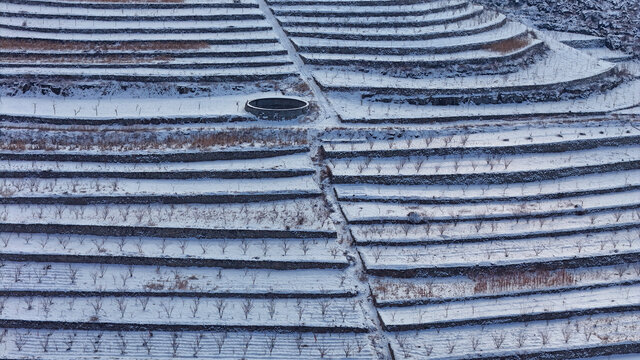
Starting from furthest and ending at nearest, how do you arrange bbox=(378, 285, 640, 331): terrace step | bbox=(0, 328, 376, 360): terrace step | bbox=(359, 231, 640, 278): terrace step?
bbox=(359, 231, 640, 278): terrace step
bbox=(378, 285, 640, 331): terrace step
bbox=(0, 328, 376, 360): terrace step

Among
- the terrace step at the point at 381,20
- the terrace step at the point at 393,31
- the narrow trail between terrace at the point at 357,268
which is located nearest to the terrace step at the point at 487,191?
the narrow trail between terrace at the point at 357,268

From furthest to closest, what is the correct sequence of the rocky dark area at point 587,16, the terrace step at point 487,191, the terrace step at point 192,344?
1. the rocky dark area at point 587,16
2. the terrace step at point 487,191
3. the terrace step at point 192,344

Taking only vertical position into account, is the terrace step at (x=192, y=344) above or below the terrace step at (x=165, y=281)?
below

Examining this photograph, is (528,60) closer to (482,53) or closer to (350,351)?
(482,53)

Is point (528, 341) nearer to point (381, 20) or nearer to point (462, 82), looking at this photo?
point (462, 82)

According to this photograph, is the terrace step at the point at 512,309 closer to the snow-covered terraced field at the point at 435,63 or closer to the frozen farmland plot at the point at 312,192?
the frozen farmland plot at the point at 312,192

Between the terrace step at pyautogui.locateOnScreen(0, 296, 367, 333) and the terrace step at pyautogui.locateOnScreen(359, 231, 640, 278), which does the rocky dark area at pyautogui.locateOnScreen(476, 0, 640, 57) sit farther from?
the terrace step at pyautogui.locateOnScreen(0, 296, 367, 333)

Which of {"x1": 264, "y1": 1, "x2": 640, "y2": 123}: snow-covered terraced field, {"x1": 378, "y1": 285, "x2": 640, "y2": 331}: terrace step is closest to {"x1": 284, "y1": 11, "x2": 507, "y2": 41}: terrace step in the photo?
{"x1": 264, "y1": 1, "x2": 640, "y2": 123}: snow-covered terraced field
